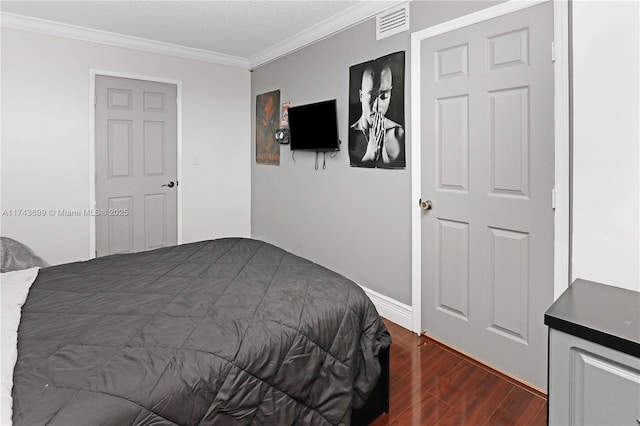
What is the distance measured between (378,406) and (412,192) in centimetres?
→ 143

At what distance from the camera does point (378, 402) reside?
1.76 meters

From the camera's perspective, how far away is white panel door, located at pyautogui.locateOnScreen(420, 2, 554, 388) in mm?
1958

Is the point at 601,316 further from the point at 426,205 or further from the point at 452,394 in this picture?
the point at 426,205

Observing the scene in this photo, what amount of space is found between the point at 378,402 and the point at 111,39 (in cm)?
406

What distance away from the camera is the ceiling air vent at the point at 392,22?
8.64 ft

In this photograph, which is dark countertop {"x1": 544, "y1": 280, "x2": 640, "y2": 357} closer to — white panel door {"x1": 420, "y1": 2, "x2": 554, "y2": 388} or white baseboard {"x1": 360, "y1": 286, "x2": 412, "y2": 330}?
white panel door {"x1": 420, "y1": 2, "x2": 554, "y2": 388}

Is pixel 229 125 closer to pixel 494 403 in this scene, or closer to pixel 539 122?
pixel 539 122

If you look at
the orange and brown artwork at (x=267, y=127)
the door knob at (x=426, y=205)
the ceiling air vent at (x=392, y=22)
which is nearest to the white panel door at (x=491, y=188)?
the door knob at (x=426, y=205)

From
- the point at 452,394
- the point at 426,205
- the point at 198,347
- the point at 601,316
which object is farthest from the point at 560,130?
the point at 198,347

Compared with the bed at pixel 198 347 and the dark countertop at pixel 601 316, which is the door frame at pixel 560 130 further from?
the bed at pixel 198 347

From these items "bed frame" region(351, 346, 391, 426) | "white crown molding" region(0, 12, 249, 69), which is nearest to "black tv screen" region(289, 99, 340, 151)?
"white crown molding" region(0, 12, 249, 69)

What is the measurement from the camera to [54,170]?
354cm

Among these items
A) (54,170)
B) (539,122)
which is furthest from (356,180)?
(54,170)

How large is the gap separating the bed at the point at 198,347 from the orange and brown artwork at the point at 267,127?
245cm
